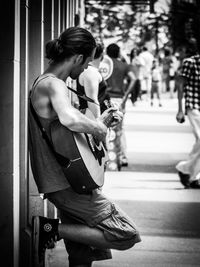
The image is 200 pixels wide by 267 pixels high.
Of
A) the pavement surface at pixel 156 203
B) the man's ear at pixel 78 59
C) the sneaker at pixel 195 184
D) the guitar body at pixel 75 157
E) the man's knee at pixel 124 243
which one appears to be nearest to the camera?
the guitar body at pixel 75 157

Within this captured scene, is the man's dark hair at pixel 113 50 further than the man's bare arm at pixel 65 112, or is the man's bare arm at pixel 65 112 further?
the man's dark hair at pixel 113 50

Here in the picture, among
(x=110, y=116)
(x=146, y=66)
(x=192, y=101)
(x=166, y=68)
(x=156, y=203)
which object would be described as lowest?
(x=156, y=203)

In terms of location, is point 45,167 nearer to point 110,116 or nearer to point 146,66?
point 110,116

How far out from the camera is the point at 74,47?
4.73 meters

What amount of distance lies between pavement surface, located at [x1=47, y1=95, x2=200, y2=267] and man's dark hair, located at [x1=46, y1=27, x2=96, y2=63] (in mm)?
2232

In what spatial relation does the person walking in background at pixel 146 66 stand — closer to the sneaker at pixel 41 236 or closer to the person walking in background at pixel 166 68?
the person walking in background at pixel 166 68

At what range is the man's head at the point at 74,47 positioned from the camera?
4715 millimetres

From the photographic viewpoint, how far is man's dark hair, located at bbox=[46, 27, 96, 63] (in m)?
4.71

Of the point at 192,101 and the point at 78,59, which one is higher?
the point at 78,59

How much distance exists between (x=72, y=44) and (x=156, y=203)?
200 inches

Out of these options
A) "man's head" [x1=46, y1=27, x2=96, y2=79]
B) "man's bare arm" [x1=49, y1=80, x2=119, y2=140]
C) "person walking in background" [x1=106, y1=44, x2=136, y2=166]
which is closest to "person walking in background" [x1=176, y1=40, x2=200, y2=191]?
"person walking in background" [x1=106, y1=44, x2=136, y2=166]

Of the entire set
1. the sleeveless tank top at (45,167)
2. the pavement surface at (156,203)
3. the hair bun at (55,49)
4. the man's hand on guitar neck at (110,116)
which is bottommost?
the pavement surface at (156,203)

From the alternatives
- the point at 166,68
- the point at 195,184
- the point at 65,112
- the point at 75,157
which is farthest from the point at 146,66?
the point at 65,112

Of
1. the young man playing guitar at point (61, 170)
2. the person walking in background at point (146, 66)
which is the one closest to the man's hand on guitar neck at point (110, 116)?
the young man playing guitar at point (61, 170)
